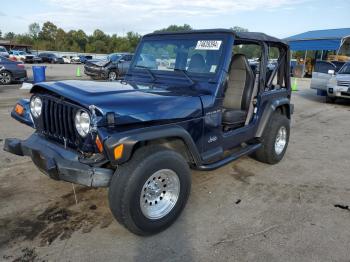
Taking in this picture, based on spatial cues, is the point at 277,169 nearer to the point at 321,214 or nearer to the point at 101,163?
the point at 321,214

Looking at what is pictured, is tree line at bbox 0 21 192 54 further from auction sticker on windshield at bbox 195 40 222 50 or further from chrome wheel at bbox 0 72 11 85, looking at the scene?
auction sticker on windshield at bbox 195 40 222 50

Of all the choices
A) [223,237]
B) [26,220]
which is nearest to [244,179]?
[223,237]

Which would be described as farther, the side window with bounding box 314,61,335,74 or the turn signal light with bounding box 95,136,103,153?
the side window with bounding box 314,61,335,74

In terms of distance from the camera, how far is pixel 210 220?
3512 millimetres

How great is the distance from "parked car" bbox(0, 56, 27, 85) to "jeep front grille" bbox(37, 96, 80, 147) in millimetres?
13237

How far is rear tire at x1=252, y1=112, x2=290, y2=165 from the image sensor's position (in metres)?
4.97

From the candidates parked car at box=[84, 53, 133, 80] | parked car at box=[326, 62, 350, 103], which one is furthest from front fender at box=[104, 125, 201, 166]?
parked car at box=[84, 53, 133, 80]

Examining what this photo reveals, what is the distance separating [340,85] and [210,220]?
416 inches

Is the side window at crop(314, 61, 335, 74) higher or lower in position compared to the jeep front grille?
higher

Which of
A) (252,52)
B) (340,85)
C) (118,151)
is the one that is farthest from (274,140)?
(340,85)

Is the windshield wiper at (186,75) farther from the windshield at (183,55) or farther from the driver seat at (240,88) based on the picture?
the driver seat at (240,88)

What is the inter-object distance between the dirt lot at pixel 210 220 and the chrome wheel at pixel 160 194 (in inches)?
9.0

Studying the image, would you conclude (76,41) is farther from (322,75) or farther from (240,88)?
(240,88)

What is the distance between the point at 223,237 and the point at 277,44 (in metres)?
3.16
